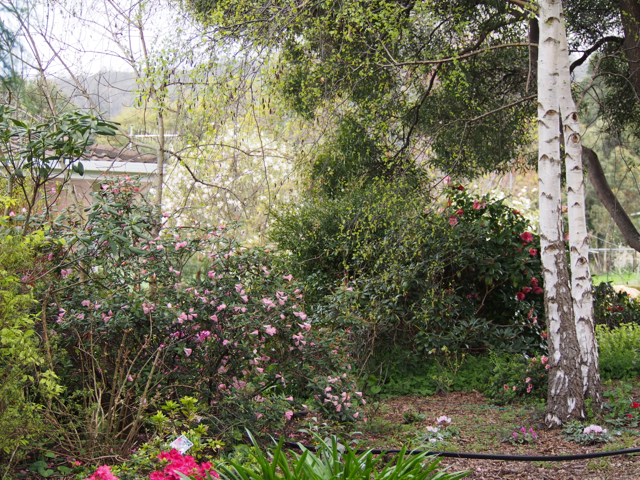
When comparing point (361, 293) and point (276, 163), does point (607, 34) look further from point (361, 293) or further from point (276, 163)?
point (276, 163)

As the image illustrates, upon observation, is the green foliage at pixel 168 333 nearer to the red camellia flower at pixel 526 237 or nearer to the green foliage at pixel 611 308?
the red camellia flower at pixel 526 237

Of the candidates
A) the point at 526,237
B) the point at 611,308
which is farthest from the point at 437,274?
the point at 611,308

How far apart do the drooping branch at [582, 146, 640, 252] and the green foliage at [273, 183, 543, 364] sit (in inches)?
104

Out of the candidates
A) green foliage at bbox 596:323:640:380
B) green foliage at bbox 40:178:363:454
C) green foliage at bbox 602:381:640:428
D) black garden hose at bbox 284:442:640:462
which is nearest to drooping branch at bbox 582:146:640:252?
green foliage at bbox 596:323:640:380

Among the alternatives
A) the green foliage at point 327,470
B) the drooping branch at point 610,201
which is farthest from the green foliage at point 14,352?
the drooping branch at point 610,201

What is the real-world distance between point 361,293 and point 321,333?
4.43 feet

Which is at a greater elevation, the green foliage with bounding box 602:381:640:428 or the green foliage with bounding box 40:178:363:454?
the green foliage with bounding box 40:178:363:454

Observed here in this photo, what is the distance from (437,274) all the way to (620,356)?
1.84 meters

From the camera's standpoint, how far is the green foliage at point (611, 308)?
670 centimetres

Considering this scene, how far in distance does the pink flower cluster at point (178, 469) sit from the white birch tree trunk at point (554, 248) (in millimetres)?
2494

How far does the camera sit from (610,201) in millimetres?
7816

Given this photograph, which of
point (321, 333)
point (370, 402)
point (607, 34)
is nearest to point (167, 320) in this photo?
point (321, 333)

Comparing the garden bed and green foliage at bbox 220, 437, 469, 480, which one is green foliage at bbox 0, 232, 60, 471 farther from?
the garden bed

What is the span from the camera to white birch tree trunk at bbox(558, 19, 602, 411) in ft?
12.6
